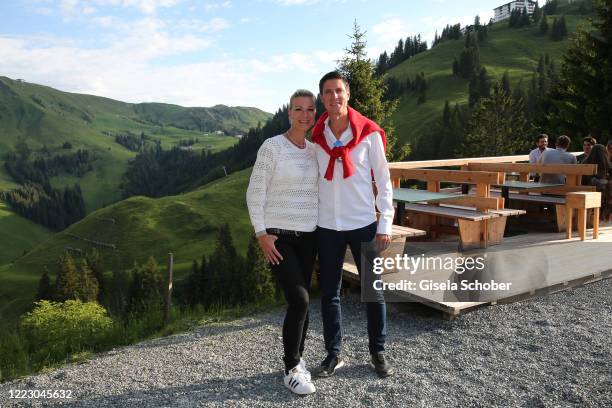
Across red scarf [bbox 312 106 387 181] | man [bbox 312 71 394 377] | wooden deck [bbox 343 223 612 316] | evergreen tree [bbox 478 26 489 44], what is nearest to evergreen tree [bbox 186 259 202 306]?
wooden deck [bbox 343 223 612 316]

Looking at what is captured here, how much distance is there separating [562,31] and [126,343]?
17643cm

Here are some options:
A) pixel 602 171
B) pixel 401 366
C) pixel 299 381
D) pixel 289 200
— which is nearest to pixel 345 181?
pixel 289 200

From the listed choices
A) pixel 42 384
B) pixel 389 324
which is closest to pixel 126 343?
pixel 42 384

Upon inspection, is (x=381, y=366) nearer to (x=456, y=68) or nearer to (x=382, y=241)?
(x=382, y=241)

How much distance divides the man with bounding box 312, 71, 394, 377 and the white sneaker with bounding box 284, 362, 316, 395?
808 millimetres

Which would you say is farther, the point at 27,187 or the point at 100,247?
the point at 27,187

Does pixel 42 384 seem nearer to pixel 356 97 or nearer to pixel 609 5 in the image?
pixel 356 97

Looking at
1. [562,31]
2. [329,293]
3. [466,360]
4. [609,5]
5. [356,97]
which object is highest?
[562,31]

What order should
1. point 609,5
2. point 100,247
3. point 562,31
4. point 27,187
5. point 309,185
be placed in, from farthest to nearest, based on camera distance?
point 27,187 → point 562,31 → point 100,247 → point 609,5 → point 309,185

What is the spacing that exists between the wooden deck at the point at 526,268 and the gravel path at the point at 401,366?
→ 0.26m

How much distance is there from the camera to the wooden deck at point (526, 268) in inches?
260

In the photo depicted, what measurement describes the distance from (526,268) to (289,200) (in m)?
5.00

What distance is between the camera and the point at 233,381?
496 centimetres

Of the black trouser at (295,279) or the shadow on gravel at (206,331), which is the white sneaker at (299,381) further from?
the shadow on gravel at (206,331)
